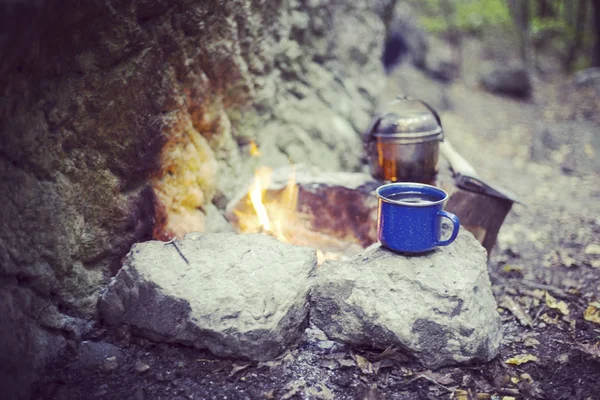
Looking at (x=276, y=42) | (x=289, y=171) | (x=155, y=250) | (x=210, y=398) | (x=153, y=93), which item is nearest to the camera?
(x=210, y=398)

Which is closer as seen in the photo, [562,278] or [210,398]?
[210,398]

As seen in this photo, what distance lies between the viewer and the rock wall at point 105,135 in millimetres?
2438

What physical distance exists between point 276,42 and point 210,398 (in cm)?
342

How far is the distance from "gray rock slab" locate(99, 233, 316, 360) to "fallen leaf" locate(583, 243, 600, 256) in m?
2.88

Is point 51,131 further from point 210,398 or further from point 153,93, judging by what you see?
point 210,398

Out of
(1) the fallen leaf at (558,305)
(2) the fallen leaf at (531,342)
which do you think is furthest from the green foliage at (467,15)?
(2) the fallen leaf at (531,342)

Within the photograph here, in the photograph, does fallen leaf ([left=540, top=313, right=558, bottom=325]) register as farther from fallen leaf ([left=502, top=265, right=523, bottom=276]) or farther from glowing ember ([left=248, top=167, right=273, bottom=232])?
glowing ember ([left=248, top=167, right=273, bottom=232])

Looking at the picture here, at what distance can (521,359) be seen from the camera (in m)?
2.74

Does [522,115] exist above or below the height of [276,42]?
below

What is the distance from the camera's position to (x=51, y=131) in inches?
104

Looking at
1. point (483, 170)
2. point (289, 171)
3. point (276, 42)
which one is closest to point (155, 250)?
point (289, 171)

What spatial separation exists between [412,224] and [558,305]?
5.06 feet

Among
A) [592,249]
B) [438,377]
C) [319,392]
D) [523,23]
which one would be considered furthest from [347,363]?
[523,23]

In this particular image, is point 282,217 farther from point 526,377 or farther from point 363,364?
point 526,377
